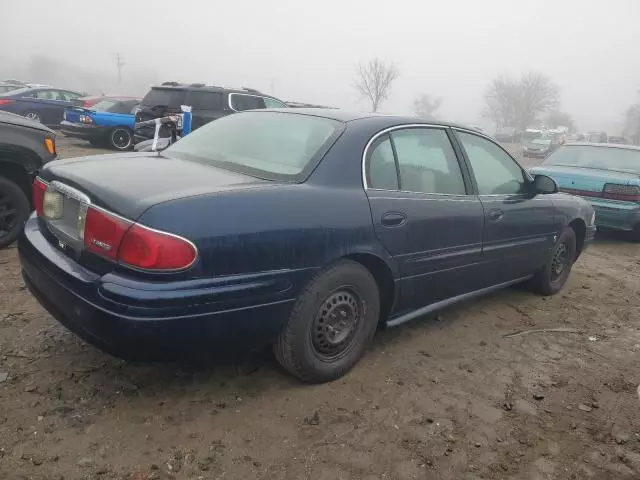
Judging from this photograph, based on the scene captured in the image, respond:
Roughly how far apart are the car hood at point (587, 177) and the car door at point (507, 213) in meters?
3.43

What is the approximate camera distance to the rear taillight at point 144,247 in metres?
2.25

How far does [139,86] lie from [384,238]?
352 feet

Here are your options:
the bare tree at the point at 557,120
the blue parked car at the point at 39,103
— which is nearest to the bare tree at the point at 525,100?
the bare tree at the point at 557,120

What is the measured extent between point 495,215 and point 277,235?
2.00 meters

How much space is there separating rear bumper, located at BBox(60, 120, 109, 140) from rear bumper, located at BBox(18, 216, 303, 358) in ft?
37.0

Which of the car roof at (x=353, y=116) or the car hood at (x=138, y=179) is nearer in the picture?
the car hood at (x=138, y=179)

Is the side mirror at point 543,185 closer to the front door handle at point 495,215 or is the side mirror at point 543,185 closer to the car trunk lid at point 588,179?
the front door handle at point 495,215

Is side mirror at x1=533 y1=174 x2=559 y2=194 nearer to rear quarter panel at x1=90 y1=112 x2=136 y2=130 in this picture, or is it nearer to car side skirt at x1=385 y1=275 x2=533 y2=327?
car side skirt at x1=385 y1=275 x2=533 y2=327

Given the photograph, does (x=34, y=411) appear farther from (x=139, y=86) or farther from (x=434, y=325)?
(x=139, y=86)

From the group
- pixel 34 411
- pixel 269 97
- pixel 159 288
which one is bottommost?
pixel 34 411

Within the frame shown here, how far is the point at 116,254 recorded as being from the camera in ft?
7.63

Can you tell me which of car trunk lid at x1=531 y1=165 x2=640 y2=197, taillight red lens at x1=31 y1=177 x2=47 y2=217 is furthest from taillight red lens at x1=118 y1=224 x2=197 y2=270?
car trunk lid at x1=531 y1=165 x2=640 y2=197

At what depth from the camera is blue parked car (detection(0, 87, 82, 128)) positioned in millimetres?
14438

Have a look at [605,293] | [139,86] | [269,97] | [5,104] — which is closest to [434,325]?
[605,293]
